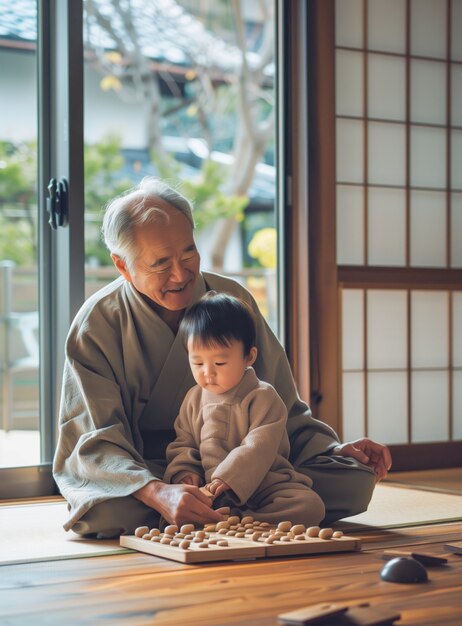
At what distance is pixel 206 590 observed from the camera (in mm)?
1886

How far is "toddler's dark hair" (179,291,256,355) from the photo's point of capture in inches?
97.0

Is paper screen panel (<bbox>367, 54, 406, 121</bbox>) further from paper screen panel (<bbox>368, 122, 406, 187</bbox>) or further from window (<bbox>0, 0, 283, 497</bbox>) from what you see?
window (<bbox>0, 0, 283, 497</bbox>)

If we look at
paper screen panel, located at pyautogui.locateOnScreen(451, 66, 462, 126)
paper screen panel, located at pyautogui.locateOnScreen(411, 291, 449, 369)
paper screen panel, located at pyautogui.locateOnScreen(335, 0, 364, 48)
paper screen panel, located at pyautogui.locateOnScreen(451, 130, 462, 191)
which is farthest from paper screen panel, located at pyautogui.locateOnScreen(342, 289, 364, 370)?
paper screen panel, located at pyautogui.locateOnScreen(335, 0, 364, 48)

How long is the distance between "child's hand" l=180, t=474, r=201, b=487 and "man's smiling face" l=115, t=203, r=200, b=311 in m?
0.51

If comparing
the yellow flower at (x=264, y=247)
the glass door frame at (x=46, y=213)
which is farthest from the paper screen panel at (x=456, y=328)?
the yellow flower at (x=264, y=247)

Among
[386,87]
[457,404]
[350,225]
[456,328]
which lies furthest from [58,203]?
[457,404]

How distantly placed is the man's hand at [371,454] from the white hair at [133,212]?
854 mm

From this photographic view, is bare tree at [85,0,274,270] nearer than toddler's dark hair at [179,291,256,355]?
No

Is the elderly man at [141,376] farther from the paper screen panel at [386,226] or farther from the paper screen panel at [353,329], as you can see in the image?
the paper screen panel at [386,226]

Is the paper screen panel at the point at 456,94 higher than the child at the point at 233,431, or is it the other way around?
the paper screen panel at the point at 456,94

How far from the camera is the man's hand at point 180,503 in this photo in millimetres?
2305

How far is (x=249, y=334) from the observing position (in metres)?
2.54

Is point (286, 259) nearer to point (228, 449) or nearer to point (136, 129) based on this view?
point (228, 449)

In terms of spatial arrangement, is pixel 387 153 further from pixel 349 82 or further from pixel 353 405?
pixel 353 405
